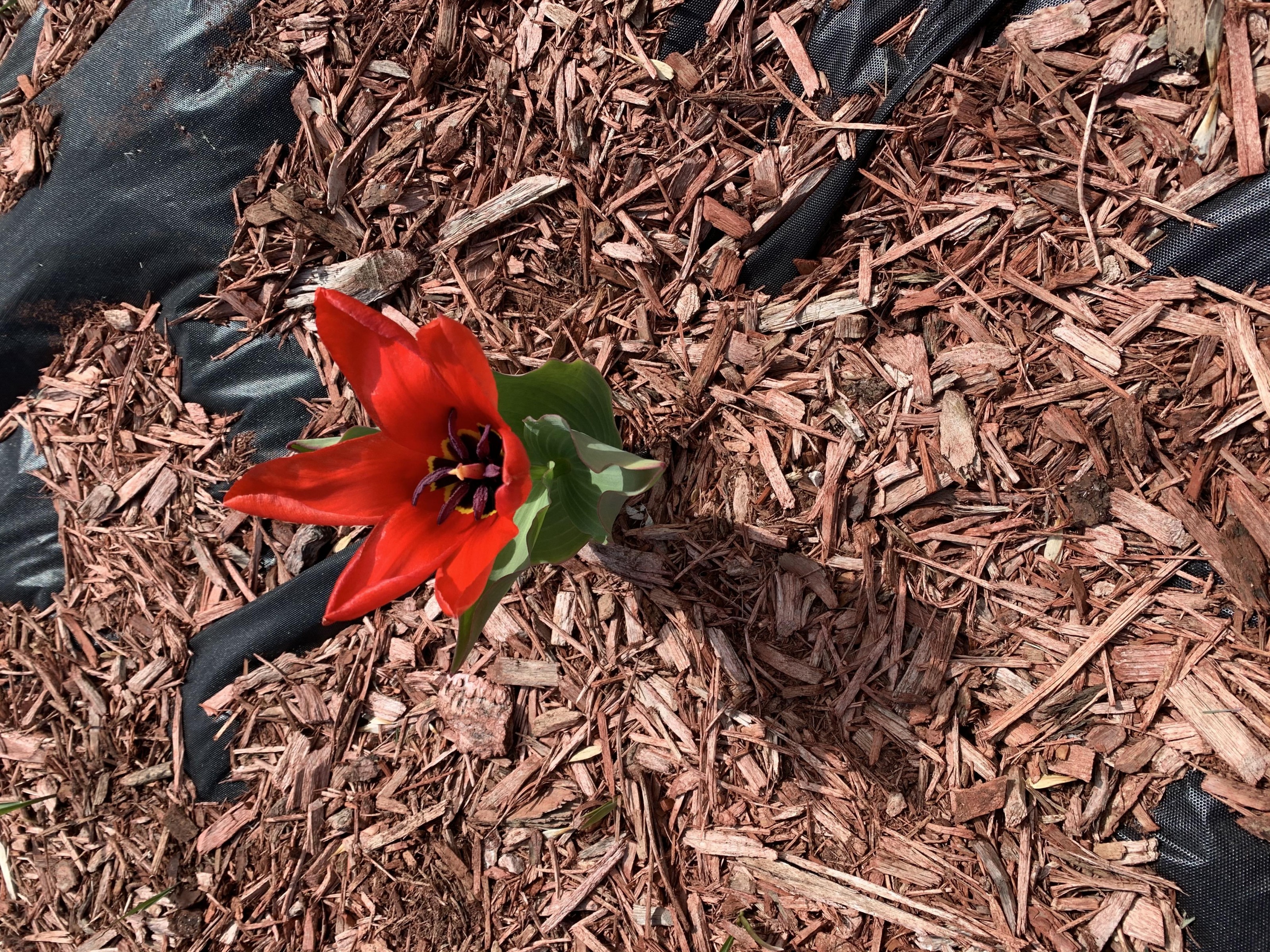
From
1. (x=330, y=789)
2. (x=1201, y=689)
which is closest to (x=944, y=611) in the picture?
(x=1201, y=689)

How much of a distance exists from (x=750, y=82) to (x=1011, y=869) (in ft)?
7.34

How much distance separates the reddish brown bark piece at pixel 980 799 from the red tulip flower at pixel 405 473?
5.02 ft

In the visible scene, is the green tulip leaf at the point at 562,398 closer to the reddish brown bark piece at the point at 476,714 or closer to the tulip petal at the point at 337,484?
the tulip petal at the point at 337,484

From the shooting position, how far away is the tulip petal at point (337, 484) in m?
1.18

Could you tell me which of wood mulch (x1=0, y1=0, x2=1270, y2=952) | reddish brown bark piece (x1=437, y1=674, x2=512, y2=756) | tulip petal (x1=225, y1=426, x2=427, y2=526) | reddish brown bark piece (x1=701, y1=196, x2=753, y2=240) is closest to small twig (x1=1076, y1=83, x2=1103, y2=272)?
wood mulch (x1=0, y1=0, x2=1270, y2=952)

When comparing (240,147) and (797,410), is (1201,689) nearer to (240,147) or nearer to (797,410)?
(797,410)

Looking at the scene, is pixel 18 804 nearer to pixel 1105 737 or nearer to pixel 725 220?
pixel 725 220

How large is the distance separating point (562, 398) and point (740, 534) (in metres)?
0.76

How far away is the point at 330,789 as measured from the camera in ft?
7.70

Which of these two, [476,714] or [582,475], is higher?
[582,475]

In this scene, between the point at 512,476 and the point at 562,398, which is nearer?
the point at 512,476

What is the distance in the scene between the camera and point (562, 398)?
1620mm

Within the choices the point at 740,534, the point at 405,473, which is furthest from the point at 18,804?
the point at 740,534

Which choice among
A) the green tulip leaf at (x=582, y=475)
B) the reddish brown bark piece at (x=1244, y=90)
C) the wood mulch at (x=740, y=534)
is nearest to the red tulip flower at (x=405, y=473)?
the green tulip leaf at (x=582, y=475)
